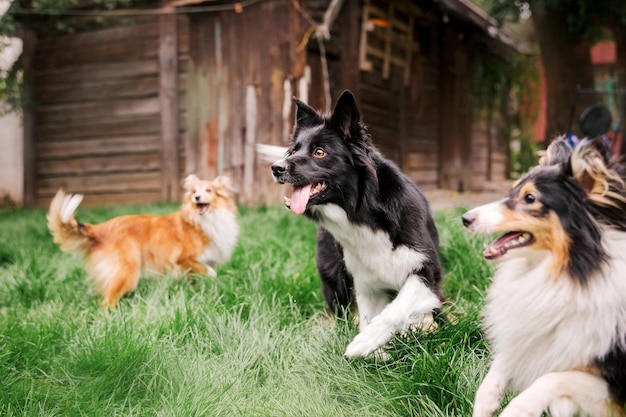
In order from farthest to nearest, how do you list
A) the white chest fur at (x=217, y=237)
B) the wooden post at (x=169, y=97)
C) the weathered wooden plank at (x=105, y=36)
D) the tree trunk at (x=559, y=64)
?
the weathered wooden plank at (x=105, y=36), the wooden post at (x=169, y=97), the tree trunk at (x=559, y=64), the white chest fur at (x=217, y=237)

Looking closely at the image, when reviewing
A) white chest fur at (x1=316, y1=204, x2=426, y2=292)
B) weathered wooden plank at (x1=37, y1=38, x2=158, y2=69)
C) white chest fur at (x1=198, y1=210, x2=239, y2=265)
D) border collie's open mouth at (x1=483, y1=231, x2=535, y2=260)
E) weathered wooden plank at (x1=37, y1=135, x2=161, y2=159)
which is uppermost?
weathered wooden plank at (x1=37, y1=38, x2=158, y2=69)

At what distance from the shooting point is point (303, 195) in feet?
9.14

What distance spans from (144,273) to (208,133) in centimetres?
569

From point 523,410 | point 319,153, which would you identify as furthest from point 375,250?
point 523,410

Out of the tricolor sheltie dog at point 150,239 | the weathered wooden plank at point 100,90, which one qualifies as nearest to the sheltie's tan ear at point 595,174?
the tricolor sheltie dog at point 150,239

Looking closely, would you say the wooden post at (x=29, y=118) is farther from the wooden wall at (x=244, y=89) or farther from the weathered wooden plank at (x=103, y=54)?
the wooden wall at (x=244, y=89)

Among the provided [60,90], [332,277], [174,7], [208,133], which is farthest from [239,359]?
[60,90]

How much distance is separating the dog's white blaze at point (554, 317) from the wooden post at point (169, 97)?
884 cm

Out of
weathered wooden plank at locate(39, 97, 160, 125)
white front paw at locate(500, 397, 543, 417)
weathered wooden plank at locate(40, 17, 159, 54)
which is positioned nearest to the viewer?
white front paw at locate(500, 397, 543, 417)

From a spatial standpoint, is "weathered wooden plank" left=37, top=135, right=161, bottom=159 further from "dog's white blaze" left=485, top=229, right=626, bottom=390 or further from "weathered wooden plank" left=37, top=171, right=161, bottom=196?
"dog's white blaze" left=485, top=229, right=626, bottom=390

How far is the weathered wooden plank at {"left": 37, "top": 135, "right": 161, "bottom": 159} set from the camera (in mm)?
10752

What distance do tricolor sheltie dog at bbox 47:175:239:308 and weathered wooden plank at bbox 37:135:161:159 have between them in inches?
240

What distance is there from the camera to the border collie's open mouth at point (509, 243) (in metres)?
1.97

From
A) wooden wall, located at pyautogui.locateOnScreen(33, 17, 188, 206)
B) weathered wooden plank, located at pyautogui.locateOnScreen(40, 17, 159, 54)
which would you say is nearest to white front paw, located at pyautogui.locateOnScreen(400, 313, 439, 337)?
wooden wall, located at pyautogui.locateOnScreen(33, 17, 188, 206)
